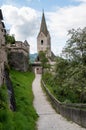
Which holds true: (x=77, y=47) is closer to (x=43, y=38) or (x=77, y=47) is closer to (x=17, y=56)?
(x=17, y=56)

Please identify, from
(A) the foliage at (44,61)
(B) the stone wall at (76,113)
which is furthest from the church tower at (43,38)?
(B) the stone wall at (76,113)

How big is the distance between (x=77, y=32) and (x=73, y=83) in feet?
20.0

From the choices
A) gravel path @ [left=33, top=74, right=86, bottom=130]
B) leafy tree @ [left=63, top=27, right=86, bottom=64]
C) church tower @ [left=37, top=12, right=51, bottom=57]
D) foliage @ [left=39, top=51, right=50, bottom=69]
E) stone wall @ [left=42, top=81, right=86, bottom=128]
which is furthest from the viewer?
church tower @ [left=37, top=12, right=51, bottom=57]

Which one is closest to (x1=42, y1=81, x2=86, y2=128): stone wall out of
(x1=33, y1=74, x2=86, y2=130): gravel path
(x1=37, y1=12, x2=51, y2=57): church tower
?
(x1=33, y1=74, x2=86, y2=130): gravel path

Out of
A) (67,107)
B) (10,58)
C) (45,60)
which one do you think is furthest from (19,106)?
(45,60)

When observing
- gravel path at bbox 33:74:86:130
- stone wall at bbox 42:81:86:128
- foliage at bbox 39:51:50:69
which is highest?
foliage at bbox 39:51:50:69

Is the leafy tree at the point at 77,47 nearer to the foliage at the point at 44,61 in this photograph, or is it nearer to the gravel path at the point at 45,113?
the gravel path at the point at 45,113

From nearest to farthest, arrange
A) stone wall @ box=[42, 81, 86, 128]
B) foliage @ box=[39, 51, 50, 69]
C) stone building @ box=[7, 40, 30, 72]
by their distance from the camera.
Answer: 1. stone wall @ box=[42, 81, 86, 128]
2. stone building @ box=[7, 40, 30, 72]
3. foliage @ box=[39, 51, 50, 69]

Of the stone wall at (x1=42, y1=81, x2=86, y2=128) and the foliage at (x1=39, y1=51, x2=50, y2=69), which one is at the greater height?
the foliage at (x1=39, y1=51, x2=50, y2=69)

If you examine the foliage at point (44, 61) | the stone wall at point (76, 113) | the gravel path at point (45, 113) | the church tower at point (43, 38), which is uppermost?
the church tower at point (43, 38)

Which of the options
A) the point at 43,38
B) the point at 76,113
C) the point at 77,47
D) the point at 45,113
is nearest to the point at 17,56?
the point at 77,47

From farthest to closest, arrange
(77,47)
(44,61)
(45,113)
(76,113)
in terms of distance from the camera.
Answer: (44,61), (77,47), (45,113), (76,113)

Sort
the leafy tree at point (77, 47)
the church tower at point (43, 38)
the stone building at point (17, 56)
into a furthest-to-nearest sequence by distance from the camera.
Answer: the church tower at point (43, 38) → the stone building at point (17, 56) → the leafy tree at point (77, 47)

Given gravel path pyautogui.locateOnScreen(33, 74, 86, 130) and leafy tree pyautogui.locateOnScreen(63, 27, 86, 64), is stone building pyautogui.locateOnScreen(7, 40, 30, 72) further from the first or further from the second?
leafy tree pyautogui.locateOnScreen(63, 27, 86, 64)
